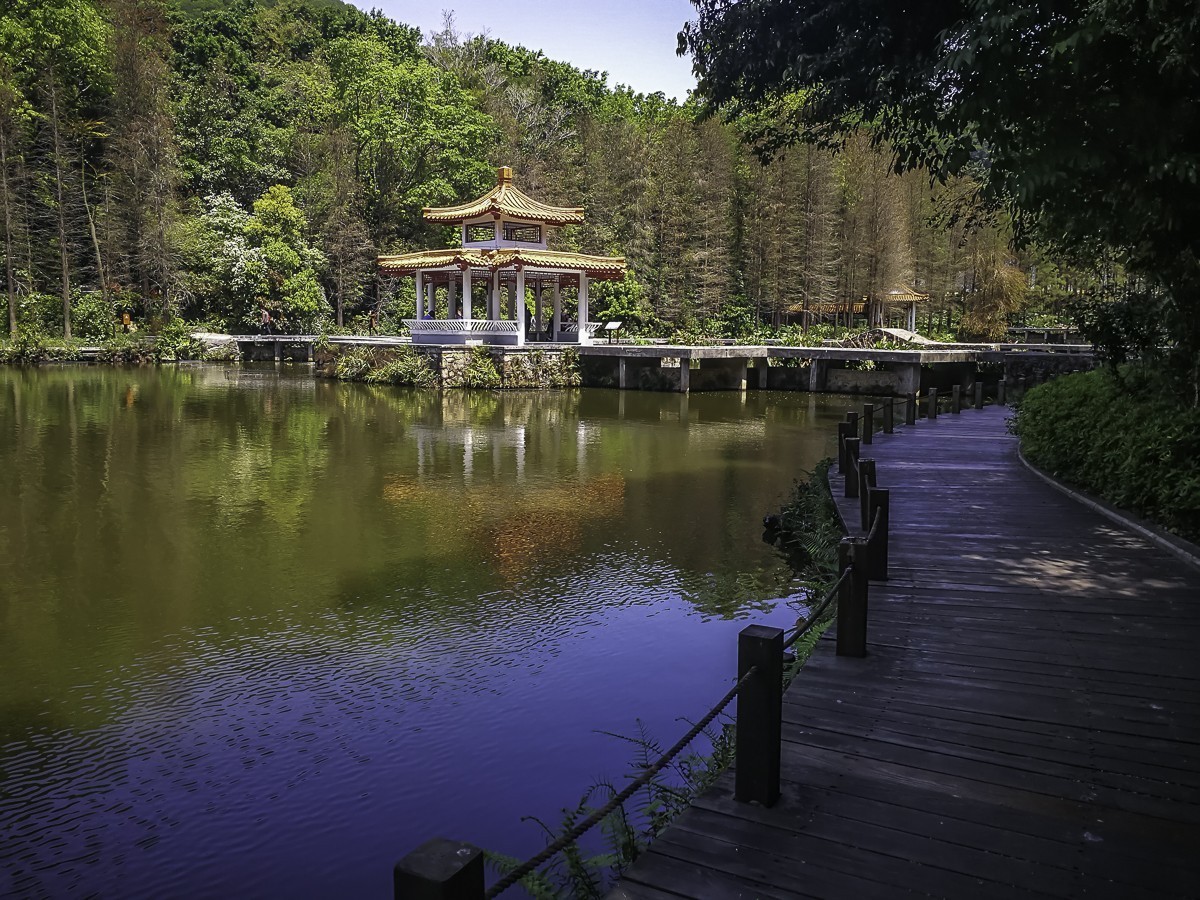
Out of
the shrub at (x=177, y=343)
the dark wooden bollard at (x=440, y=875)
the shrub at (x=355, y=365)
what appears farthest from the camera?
the shrub at (x=177, y=343)

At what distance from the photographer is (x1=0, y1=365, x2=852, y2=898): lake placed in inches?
202

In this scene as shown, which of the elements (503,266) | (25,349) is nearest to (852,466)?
(503,266)

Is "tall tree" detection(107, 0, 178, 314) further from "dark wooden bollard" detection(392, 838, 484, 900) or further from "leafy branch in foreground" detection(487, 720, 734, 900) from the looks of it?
"dark wooden bollard" detection(392, 838, 484, 900)

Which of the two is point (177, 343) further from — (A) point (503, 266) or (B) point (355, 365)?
(A) point (503, 266)

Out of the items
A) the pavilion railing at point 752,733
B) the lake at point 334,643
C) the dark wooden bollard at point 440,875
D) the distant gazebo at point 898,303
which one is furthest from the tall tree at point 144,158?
the dark wooden bollard at point 440,875

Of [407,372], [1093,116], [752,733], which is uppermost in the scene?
[1093,116]

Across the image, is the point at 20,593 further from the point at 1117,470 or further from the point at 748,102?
the point at 1117,470

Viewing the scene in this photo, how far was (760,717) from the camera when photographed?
383cm

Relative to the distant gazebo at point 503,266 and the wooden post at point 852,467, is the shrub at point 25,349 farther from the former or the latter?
the wooden post at point 852,467

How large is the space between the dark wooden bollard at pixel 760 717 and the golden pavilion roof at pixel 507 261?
Result: 97.8ft

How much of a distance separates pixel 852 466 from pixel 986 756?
272 inches

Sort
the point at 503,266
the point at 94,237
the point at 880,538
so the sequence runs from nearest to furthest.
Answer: the point at 880,538 < the point at 503,266 < the point at 94,237

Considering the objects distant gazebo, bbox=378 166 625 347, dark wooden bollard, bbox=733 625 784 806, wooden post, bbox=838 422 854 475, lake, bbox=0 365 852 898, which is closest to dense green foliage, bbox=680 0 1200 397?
dark wooden bollard, bbox=733 625 784 806

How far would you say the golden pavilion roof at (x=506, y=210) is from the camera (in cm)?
3379
